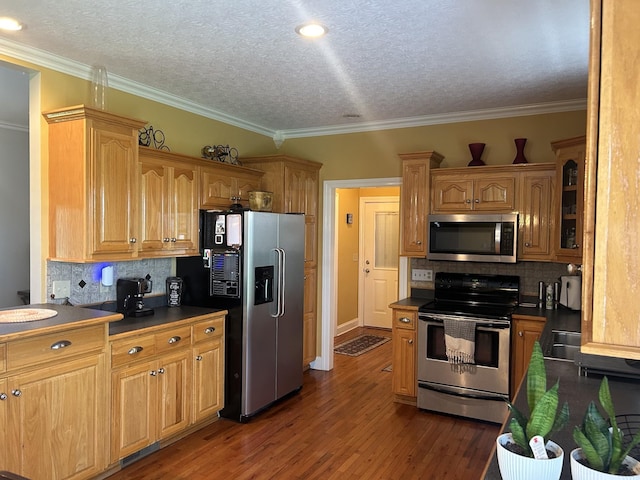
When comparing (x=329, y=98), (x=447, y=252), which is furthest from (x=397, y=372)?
(x=329, y=98)

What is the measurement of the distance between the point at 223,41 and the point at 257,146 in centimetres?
235

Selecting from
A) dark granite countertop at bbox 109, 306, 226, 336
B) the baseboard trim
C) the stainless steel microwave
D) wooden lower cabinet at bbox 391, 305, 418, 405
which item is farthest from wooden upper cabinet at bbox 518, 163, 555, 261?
the baseboard trim

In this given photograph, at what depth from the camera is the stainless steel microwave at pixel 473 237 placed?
400 centimetres

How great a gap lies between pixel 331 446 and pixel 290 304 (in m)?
1.33

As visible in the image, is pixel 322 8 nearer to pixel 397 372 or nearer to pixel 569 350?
pixel 569 350

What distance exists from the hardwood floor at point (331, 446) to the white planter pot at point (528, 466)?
205 centimetres

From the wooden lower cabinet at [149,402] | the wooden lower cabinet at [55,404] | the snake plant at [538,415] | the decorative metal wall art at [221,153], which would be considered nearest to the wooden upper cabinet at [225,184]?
the decorative metal wall art at [221,153]

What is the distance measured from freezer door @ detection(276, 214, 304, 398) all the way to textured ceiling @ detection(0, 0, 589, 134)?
3.74 feet

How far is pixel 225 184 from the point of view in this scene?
4.20 metres

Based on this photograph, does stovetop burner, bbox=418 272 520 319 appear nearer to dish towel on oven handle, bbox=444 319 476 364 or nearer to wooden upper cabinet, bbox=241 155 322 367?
dish towel on oven handle, bbox=444 319 476 364

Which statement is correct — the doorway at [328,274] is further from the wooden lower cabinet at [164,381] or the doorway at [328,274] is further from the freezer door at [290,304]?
the wooden lower cabinet at [164,381]

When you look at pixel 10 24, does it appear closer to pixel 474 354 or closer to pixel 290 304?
pixel 290 304

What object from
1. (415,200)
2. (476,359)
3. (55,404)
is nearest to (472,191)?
(415,200)

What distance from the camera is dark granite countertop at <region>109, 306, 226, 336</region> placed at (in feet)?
9.95
